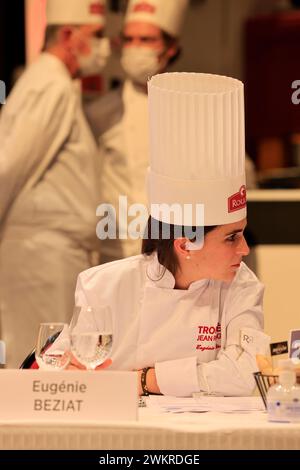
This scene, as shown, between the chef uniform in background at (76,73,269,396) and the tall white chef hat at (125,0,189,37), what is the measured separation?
5.76 ft

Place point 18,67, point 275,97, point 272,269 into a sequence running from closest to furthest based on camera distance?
point 272,269 < point 18,67 < point 275,97

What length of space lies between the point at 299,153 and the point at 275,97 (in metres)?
0.40

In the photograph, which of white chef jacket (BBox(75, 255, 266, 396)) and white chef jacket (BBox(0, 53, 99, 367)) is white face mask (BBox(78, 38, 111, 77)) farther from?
white chef jacket (BBox(75, 255, 266, 396))

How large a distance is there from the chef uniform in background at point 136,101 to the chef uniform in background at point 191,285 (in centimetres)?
168

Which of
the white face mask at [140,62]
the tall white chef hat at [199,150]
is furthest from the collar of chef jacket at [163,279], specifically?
the white face mask at [140,62]

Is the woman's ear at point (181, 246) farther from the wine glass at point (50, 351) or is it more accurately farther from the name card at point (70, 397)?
the name card at point (70, 397)

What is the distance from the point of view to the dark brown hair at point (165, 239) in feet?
9.24

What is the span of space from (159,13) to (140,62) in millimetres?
180

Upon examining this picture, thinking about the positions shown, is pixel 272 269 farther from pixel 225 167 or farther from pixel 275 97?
pixel 275 97

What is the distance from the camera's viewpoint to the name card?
2316 millimetres

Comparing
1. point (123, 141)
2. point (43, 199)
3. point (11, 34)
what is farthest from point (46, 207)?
point (11, 34)

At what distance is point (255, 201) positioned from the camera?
421 cm
